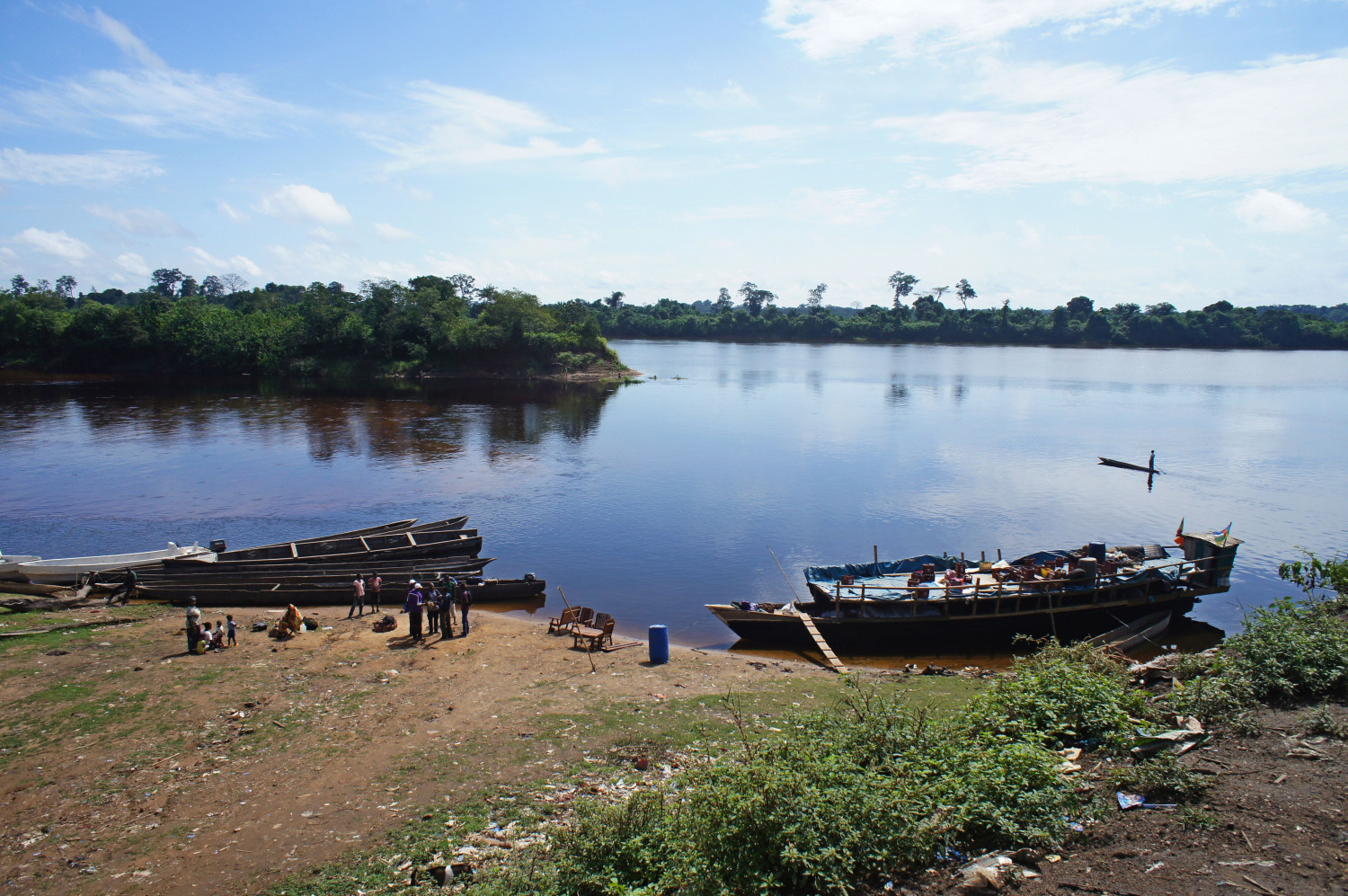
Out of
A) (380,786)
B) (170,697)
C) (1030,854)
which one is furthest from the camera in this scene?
(170,697)

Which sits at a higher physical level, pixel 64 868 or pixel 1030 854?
pixel 1030 854

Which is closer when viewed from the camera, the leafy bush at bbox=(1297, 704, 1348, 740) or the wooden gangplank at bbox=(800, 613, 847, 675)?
the leafy bush at bbox=(1297, 704, 1348, 740)

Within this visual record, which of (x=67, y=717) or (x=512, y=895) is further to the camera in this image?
(x=67, y=717)

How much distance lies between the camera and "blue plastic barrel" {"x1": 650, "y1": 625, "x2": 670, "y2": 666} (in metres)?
19.9

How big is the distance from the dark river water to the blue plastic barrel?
4.33 metres

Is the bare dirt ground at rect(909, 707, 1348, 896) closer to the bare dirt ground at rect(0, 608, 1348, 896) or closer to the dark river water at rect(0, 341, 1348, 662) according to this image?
the bare dirt ground at rect(0, 608, 1348, 896)

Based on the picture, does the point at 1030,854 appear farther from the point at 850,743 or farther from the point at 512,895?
the point at 512,895

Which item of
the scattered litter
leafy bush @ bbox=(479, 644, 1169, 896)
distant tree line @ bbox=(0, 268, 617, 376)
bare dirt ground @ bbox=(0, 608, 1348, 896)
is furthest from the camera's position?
distant tree line @ bbox=(0, 268, 617, 376)

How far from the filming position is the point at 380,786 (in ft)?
41.8

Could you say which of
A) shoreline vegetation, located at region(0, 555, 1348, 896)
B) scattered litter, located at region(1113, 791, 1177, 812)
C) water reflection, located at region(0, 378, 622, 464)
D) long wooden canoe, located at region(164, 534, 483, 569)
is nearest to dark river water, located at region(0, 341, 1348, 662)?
water reflection, located at region(0, 378, 622, 464)

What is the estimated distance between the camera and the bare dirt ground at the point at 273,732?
11.0 m

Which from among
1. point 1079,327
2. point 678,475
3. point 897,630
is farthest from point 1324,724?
point 1079,327

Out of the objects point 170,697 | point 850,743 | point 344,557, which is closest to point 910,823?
point 850,743

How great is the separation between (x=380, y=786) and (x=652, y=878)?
6.18 m
